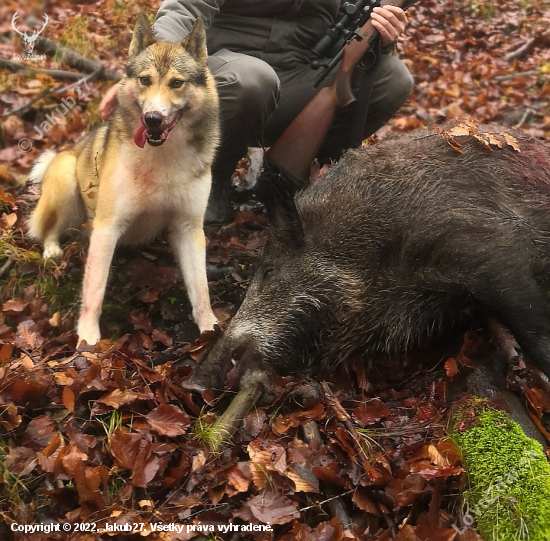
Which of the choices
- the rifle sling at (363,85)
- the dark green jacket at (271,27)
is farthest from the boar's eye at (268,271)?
the dark green jacket at (271,27)

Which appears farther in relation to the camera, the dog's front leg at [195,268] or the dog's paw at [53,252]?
the dog's paw at [53,252]

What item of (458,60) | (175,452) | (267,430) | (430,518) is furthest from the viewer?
(458,60)

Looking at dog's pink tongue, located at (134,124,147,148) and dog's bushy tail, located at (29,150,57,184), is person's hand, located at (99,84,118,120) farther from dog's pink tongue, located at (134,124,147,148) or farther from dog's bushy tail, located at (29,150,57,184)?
dog's bushy tail, located at (29,150,57,184)

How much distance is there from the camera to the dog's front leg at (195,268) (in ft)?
13.8

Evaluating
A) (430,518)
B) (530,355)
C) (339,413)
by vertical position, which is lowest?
(339,413)

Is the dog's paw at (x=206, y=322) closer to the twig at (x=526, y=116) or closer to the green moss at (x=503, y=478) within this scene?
the green moss at (x=503, y=478)

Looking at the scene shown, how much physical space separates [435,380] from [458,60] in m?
7.56

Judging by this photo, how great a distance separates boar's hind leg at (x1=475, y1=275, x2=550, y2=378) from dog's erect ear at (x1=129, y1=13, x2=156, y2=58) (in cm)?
268

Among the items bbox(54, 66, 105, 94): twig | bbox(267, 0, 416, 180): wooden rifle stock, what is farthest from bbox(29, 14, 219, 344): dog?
bbox(54, 66, 105, 94): twig

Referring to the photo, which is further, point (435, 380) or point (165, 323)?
point (165, 323)

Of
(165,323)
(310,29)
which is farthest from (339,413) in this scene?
(310,29)

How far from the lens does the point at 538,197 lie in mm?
3938

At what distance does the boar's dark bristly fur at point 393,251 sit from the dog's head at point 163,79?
3.06 ft

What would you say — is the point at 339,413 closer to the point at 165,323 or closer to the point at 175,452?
the point at 175,452
